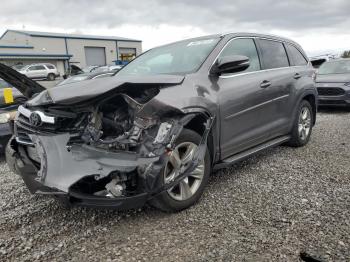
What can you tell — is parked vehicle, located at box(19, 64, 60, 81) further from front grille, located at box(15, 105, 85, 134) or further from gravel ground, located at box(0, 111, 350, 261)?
front grille, located at box(15, 105, 85, 134)

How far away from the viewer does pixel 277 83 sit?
442 centimetres

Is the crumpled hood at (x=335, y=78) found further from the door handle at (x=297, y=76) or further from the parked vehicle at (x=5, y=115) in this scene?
the parked vehicle at (x=5, y=115)

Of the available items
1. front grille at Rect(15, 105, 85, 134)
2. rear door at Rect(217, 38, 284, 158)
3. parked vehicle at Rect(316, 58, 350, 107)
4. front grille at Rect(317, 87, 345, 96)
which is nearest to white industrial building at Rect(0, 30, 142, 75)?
parked vehicle at Rect(316, 58, 350, 107)

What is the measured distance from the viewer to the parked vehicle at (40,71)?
92.1 feet

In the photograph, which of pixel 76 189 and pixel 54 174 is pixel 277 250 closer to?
pixel 76 189

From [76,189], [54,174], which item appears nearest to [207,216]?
[76,189]

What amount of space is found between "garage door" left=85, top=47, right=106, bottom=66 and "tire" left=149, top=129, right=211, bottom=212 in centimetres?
4838

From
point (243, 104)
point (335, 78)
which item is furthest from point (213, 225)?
point (335, 78)

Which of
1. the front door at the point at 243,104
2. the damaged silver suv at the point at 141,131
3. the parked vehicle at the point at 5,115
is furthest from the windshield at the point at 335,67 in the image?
the parked vehicle at the point at 5,115

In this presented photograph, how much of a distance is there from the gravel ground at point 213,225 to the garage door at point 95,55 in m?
47.4

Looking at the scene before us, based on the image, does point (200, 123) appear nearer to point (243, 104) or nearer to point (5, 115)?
point (243, 104)

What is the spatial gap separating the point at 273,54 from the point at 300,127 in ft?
4.25

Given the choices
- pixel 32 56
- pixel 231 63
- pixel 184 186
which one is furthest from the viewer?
pixel 32 56

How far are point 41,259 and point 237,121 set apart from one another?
233cm
